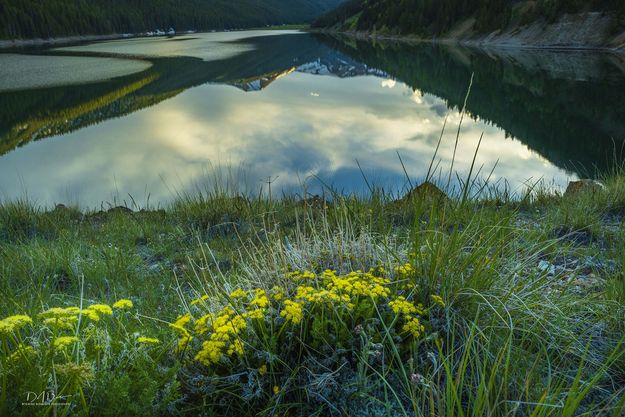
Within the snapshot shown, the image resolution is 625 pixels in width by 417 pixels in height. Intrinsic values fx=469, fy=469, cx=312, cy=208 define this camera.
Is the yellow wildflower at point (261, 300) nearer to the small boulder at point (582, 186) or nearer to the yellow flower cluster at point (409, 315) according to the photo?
the yellow flower cluster at point (409, 315)

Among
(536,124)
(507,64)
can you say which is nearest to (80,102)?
(536,124)

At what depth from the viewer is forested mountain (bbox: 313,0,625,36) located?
2048 inches

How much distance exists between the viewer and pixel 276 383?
103 inches

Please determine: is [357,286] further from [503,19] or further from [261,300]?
[503,19]

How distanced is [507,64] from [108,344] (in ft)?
145

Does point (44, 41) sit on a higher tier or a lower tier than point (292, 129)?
higher

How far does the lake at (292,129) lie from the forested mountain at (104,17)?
59.3 metres

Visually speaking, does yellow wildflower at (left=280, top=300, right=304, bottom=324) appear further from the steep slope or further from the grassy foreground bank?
the steep slope

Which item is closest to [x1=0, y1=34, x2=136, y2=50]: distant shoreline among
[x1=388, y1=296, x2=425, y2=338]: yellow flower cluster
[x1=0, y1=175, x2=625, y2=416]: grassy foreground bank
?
[x1=0, y1=175, x2=625, y2=416]: grassy foreground bank

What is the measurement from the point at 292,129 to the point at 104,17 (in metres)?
120

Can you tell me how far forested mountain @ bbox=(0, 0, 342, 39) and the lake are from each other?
59269 millimetres

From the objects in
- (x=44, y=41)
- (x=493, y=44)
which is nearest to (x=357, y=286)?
(x=493, y=44)

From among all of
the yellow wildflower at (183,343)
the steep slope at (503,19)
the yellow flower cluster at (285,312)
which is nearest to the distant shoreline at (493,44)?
the steep slope at (503,19)

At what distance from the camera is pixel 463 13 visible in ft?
254
